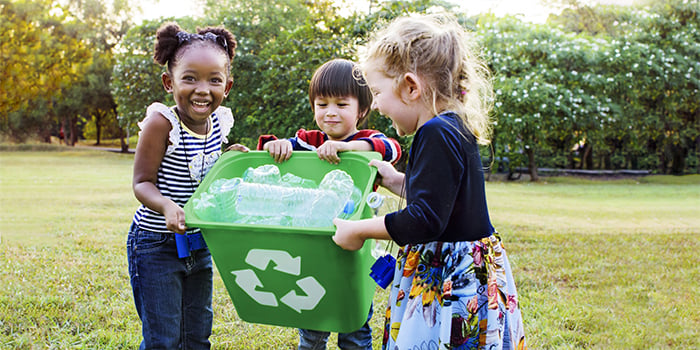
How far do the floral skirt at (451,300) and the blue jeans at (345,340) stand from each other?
60 cm

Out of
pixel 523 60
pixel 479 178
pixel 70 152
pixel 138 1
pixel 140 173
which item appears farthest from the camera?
pixel 138 1

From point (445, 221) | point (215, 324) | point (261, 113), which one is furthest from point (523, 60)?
point (445, 221)

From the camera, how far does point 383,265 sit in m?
1.76

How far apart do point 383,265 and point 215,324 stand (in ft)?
5.42

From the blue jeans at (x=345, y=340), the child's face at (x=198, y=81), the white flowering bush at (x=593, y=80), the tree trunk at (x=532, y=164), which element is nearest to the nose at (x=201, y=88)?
the child's face at (x=198, y=81)

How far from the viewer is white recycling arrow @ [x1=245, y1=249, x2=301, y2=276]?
1.68 metres

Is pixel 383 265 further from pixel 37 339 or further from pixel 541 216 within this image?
pixel 541 216

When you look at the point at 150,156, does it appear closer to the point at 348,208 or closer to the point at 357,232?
the point at 348,208

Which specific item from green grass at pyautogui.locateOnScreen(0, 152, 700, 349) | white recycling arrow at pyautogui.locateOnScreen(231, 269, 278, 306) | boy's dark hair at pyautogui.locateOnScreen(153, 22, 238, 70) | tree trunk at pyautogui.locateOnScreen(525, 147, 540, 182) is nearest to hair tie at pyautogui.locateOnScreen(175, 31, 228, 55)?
boy's dark hair at pyautogui.locateOnScreen(153, 22, 238, 70)

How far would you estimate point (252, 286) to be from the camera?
1.81m

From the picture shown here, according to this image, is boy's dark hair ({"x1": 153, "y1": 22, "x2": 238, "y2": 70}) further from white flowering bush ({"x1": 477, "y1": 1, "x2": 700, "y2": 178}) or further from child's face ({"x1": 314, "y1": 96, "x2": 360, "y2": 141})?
white flowering bush ({"x1": 477, "y1": 1, "x2": 700, "y2": 178})

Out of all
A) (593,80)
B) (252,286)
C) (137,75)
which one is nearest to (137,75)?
→ (137,75)

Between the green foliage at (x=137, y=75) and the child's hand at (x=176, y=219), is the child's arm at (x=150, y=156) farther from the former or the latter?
the green foliage at (x=137, y=75)

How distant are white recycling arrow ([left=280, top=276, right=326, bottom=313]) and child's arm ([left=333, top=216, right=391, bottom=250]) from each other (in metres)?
0.25
